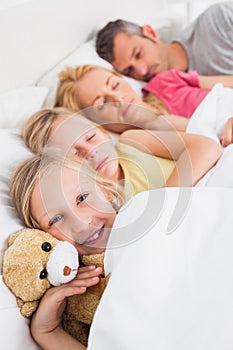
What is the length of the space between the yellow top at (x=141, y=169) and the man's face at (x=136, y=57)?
55 cm

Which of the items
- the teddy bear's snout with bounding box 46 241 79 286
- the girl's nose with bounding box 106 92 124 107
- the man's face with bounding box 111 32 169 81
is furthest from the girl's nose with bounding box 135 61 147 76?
the teddy bear's snout with bounding box 46 241 79 286

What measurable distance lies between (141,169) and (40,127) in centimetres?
26

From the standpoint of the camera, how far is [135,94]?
58.5 inches

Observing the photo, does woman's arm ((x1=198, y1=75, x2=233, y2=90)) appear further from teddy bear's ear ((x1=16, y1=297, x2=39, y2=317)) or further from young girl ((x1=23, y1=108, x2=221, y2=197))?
teddy bear's ear ((x1=16, y1=297, x2=39, y2=317))

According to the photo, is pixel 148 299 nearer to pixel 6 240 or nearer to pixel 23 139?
pixel 6 240

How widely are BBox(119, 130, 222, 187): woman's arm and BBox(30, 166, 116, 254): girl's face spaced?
0.21 metres

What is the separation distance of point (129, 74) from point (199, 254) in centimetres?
103

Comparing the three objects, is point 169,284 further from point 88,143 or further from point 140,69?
point 140,69

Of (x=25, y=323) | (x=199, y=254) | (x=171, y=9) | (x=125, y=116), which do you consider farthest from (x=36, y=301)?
(x=171, y=9)

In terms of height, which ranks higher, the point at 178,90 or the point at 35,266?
the point at 35,266

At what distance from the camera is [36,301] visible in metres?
0.88

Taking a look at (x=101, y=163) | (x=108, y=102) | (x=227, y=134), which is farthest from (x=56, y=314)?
(x=108, y=102)

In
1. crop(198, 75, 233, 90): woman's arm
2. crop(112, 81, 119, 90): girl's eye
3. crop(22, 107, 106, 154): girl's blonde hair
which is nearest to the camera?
crop(22, 107, 106, 154): girl's blonde hair

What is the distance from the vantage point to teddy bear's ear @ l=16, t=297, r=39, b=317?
869 millimetres
